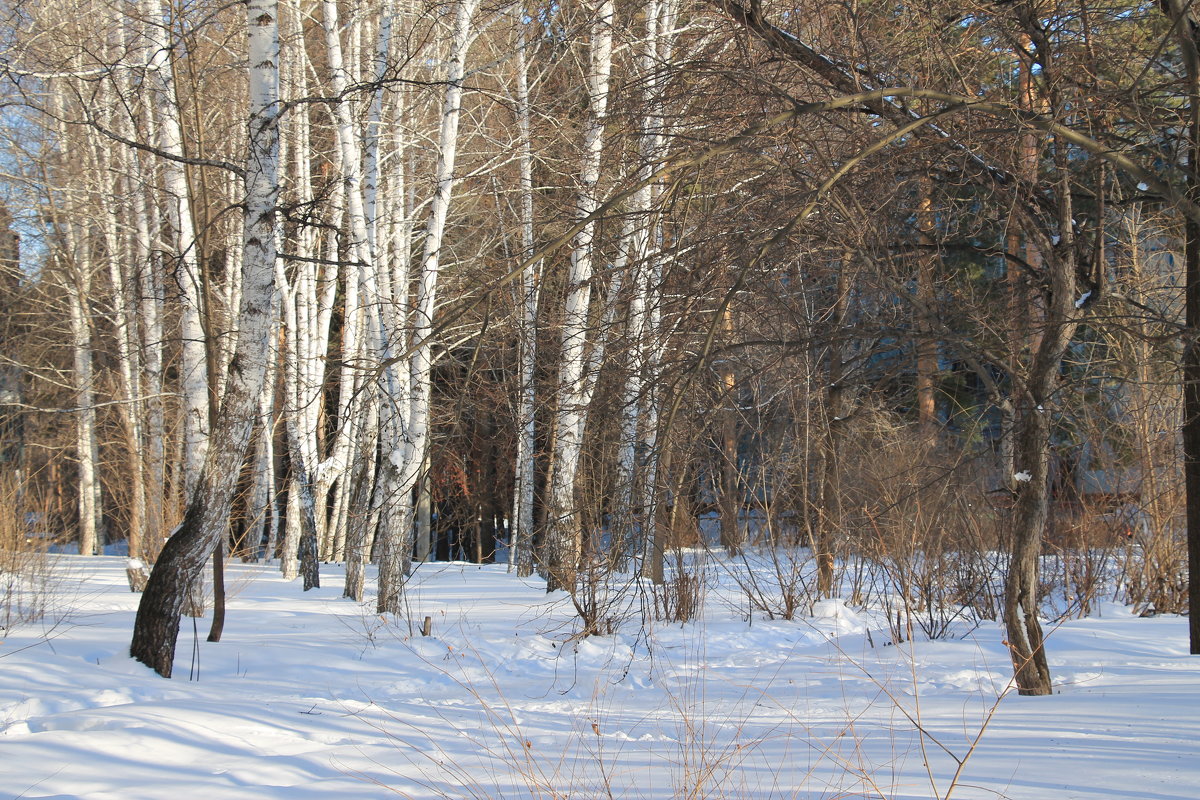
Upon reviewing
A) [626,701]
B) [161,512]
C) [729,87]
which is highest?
[729,87]

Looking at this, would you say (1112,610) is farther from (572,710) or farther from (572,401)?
(572,710)

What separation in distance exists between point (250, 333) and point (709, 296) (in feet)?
9.93

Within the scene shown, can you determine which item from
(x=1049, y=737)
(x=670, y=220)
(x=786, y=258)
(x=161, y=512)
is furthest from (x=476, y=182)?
(x=1049, y=737)

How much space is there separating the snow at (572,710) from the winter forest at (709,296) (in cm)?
36

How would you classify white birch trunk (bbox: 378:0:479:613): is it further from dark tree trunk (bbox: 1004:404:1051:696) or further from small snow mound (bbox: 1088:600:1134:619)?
small snow mound (bbox: 1088:600:1134:619)

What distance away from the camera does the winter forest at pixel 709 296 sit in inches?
189

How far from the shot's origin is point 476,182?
16.4 meters

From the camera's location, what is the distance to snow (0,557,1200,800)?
3.81 metres

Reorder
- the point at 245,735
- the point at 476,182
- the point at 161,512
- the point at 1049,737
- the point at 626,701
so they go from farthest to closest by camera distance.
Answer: the point at 476,182 < the point at 161,512 < the point at 626,701 < the point at 245,735 < the point at 1049,737

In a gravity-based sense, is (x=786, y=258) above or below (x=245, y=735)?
above

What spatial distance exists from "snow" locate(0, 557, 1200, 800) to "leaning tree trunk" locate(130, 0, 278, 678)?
35.6 inches

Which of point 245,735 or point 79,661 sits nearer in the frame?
point 245,735

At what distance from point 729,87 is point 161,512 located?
9.51 meters

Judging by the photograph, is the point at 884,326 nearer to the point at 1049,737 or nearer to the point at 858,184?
the point at 858,184
